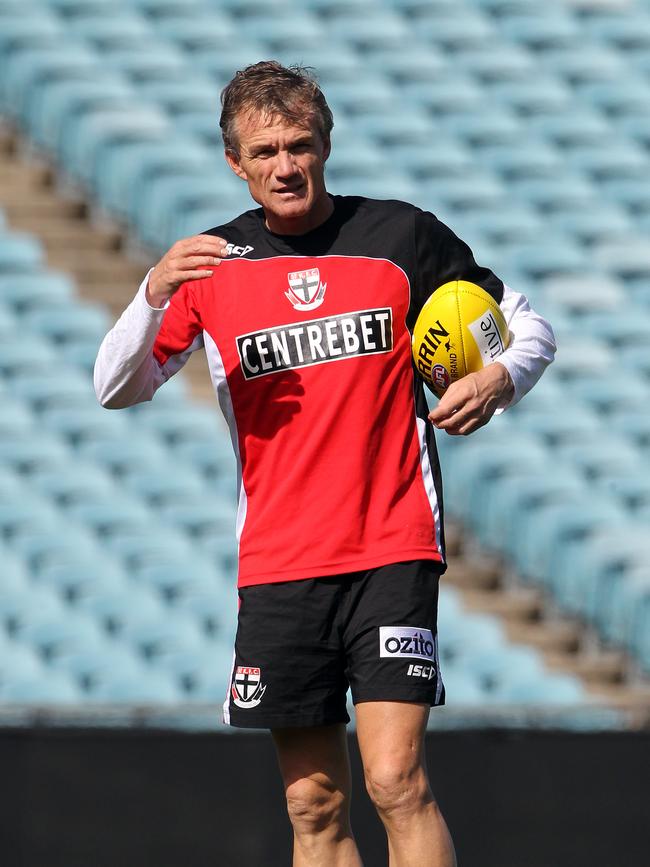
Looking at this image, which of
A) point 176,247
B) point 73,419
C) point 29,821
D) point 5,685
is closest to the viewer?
point 176,247

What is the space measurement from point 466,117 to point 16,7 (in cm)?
274

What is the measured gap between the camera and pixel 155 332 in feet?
10.3

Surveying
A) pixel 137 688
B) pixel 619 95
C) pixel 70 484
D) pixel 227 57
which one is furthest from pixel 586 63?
pixel 137 688

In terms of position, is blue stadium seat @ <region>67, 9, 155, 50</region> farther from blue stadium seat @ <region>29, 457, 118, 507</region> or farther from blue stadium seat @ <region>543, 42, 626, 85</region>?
blue stadium seat @ <region>29, 457, 118, 507</region>

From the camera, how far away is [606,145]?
328 inches

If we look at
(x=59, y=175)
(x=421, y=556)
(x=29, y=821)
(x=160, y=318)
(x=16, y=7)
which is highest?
(x=16, y=7)

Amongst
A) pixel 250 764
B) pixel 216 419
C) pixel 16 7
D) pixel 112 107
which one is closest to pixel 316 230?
pixel 250 764

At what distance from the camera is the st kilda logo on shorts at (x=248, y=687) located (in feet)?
10.2

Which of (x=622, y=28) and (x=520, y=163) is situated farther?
(x=622, y=28)

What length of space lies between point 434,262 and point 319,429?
456 mm

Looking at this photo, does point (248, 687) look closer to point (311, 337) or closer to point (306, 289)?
point (311, 337)

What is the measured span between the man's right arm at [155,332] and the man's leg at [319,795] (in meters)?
0.84

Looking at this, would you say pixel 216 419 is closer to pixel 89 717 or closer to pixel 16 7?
pixel 89 717

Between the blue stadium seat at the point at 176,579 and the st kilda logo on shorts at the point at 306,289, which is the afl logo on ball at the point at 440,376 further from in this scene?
the blue stadium seat at the point at 176,579
